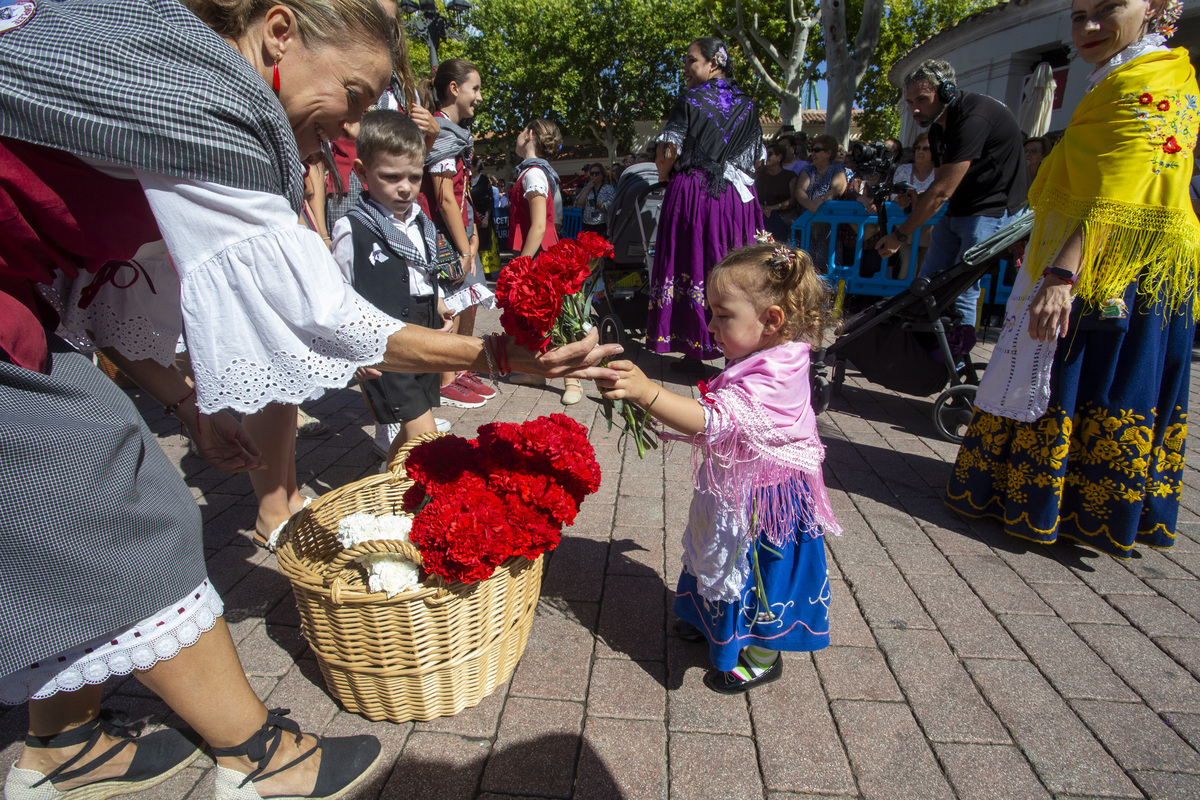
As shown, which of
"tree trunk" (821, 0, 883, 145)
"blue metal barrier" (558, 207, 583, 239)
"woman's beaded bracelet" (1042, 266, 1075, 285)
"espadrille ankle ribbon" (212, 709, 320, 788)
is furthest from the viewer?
"tree trunk" (821, 0, 883, 145)

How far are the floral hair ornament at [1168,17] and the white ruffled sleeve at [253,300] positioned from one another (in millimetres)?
3039

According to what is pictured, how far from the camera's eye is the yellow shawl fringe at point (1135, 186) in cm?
225

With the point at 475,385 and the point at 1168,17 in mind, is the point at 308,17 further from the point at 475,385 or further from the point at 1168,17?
the point at 475,385

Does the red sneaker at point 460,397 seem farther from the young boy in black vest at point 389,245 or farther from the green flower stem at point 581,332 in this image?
the green flower stem at point 581,332

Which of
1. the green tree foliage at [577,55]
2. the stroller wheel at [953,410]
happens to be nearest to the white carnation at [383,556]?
the stroller wheel at [953,410]

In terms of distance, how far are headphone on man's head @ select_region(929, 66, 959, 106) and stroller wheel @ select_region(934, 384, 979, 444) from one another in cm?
176

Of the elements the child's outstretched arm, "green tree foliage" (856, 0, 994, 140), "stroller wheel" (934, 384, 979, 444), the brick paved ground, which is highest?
"green tree foliage" (856, 0, 994, 140)

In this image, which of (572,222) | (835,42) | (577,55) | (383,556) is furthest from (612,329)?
(577,55)

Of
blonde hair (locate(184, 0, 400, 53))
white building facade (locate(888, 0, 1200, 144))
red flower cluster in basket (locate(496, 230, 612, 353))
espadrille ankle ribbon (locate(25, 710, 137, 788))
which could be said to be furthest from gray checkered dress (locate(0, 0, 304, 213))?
white building facade (locate(888, 0, 1200, 144))

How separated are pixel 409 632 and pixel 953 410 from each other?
12.0 ft

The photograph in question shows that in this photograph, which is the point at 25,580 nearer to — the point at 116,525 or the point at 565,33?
the point at 116,525

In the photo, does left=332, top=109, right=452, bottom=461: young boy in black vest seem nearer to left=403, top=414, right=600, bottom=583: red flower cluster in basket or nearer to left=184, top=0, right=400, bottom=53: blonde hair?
left=403, top=414, right=600, bottom=583: red flower cluster in basket

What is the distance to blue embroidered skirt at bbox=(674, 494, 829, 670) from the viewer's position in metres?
1.98

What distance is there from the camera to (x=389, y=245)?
2.85 metres
